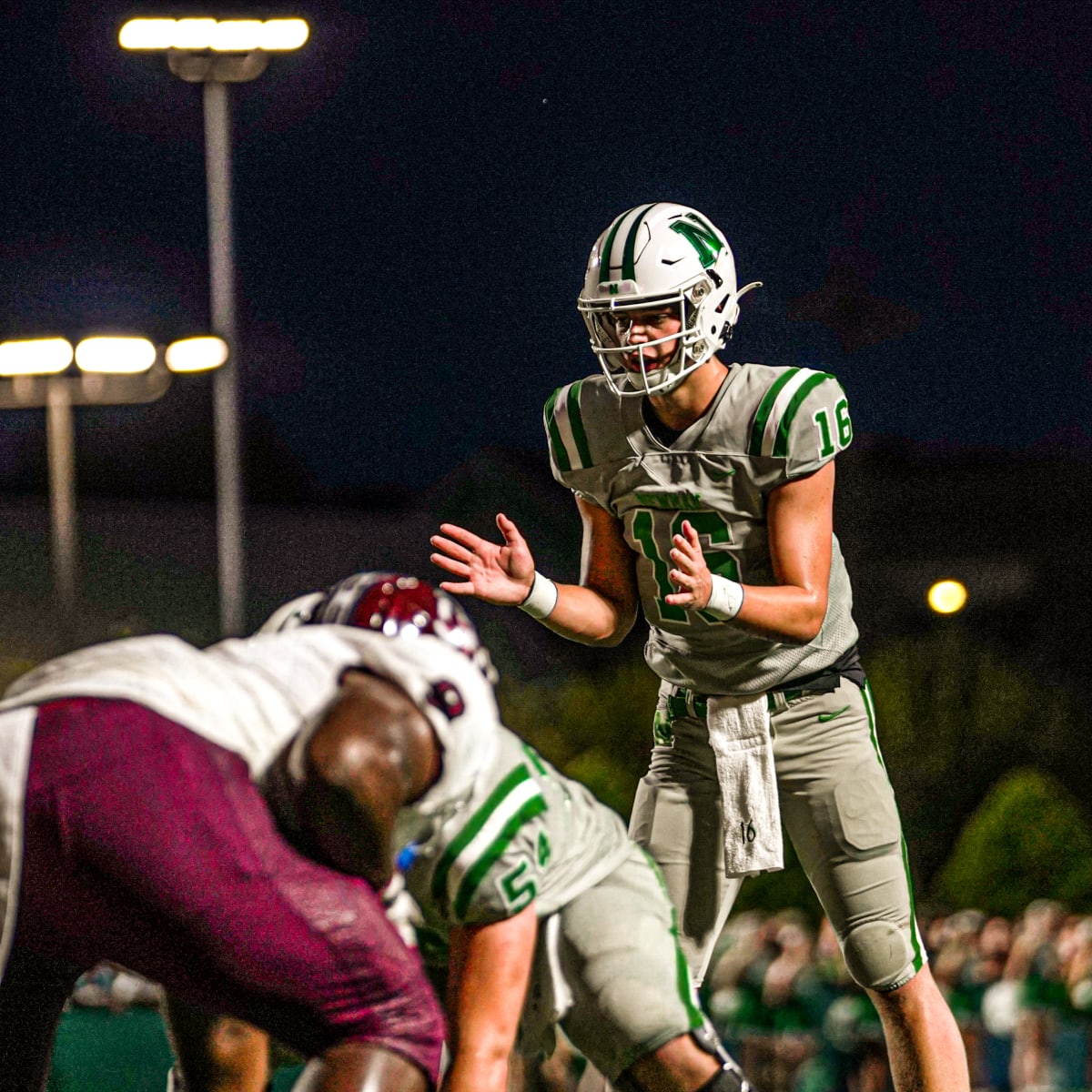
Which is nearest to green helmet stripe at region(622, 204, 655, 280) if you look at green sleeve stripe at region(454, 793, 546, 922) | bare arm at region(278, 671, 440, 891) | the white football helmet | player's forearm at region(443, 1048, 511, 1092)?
the white football helmet

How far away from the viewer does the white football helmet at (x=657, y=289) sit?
2195 mm

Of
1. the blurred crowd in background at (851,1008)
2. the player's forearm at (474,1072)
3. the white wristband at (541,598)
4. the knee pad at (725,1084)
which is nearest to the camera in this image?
the player's forearm at (474,1072)

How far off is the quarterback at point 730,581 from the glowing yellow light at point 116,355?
225cm

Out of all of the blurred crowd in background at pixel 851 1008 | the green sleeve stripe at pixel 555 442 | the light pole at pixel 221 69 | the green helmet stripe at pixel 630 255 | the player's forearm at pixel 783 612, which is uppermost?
Result: the light pole at pixel 221 69

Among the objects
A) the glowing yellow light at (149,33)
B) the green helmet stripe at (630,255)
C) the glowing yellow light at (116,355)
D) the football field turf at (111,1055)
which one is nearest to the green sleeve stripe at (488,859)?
the green helmet stripe at (630,255)

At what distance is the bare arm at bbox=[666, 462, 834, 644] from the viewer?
2039 mm

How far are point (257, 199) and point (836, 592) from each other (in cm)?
305

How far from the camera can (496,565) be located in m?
2.21

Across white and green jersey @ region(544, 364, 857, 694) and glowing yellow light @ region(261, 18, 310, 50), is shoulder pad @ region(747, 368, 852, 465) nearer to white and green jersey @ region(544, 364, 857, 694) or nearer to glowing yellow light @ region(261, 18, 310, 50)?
white and green jersey @ region(544, 364, 857, 694)

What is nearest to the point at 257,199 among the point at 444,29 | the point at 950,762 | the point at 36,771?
the point at 444,29

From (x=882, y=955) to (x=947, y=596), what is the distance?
318 cm

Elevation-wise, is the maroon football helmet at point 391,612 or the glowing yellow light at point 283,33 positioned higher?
the glowing yellow light at point 283,33

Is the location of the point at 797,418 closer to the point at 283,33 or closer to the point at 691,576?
the point at 691,576

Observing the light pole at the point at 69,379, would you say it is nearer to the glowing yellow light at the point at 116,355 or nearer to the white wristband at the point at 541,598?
the glowing yellow light at the point at 116,355
